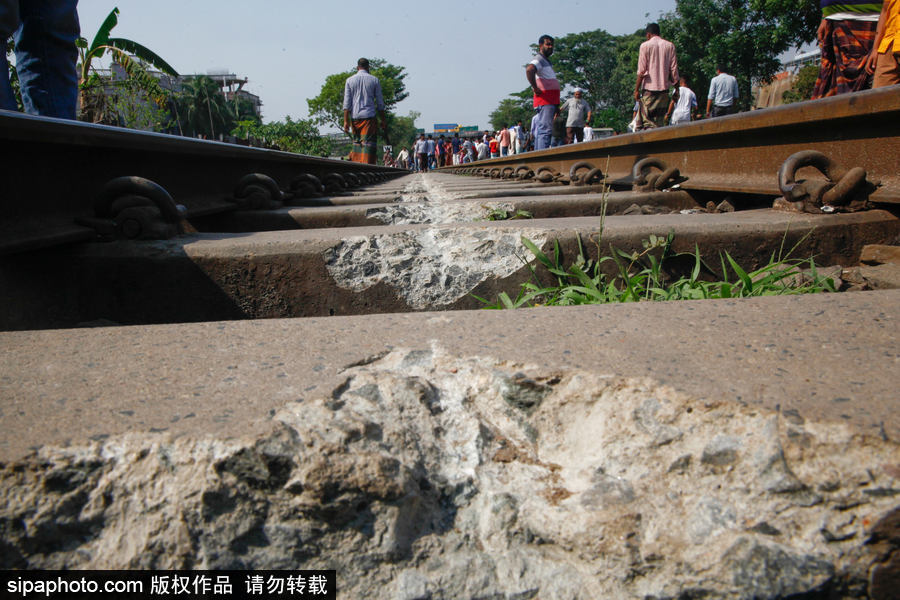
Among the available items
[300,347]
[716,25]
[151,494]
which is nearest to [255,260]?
[300,347]

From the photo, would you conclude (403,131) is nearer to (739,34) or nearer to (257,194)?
(739,34)

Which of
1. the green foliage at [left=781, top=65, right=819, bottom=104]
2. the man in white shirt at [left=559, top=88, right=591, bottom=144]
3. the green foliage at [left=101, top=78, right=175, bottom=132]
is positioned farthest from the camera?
the green foliage at [left=781, top=65, right=819, bottom=104]

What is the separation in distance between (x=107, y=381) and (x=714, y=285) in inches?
61.6

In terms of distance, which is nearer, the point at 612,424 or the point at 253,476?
the point at 253,476

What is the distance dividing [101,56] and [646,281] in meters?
16.4

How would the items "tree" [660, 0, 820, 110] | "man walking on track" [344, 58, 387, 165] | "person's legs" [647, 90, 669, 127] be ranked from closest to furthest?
1. "person's legs" [647, 90, 669, 127]
2. "man walking on track" [344, 58, 387, 165]
3. "tree" [660, 0, 820, 110]

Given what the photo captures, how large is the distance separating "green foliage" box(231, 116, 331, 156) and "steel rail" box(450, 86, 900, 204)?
5231 centimetres

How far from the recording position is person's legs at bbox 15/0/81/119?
3865mm

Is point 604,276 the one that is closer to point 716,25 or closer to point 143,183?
point 143,183

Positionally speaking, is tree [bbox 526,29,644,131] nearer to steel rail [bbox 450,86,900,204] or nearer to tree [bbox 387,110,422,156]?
tree [bbox 387,110,422,156]

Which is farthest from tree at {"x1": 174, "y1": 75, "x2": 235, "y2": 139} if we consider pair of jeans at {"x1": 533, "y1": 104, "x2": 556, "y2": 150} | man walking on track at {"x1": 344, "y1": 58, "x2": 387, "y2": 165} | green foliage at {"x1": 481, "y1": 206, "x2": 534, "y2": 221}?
green foliage at {"x1": 481, "y1": 206, "x2": 534, "y2": 221}

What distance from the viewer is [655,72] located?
8688 mm

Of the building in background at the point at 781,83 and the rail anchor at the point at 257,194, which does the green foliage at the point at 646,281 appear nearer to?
the rail anchor at the point at 257,194

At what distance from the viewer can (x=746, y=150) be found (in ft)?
9.76
